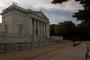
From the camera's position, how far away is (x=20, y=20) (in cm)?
8412

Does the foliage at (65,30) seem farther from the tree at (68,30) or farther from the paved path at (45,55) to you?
the paved path at (45,55)

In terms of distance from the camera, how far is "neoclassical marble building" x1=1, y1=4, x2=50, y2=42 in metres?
80.1

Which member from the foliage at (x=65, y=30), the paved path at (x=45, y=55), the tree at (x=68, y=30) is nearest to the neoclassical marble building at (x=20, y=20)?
the foliage at (x=65, y=30)

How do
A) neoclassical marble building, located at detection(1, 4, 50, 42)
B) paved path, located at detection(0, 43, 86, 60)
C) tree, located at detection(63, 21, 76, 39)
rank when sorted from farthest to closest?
tree, located at detection(63, 21, 76, 39), neoclassical marble building, located at detection(1, 4, 50, 42), paved path, located at detection(0, 43, 86, 60)

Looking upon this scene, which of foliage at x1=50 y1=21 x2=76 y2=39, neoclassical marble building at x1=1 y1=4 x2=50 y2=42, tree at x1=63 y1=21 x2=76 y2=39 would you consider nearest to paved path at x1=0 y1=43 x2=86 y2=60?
neoclassical marble building at x1=1 y1=4 x2=50 y2=42

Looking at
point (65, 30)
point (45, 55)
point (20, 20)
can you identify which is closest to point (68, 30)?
point (65, 30)

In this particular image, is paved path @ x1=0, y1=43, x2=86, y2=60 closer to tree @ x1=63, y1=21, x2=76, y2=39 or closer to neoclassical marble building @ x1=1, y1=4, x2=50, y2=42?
neoclassical marble building @ x1=1, y1=4, x2=50, y2=42

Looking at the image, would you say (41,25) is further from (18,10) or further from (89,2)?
(89,2)

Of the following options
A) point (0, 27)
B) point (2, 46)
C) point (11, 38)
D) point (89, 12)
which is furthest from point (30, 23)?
point (89, 12)

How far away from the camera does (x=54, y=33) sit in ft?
448

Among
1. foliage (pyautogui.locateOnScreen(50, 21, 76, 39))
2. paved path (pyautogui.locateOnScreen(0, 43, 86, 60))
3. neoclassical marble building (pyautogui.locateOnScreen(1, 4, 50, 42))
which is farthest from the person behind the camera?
foliage (pyautogui.locateOnScreen(50, 21, 76, 39))

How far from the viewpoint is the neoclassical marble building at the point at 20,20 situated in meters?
80.1

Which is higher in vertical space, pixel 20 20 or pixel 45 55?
pixel 20 20

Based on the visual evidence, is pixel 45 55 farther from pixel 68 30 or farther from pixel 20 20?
pixel 68 30
